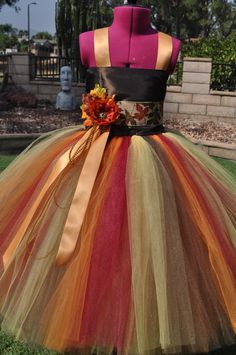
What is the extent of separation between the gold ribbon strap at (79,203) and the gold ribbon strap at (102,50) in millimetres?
420

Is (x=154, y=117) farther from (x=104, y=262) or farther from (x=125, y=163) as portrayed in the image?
(x=104, y=262)

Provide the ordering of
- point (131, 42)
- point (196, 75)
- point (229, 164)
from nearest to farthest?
point (131, 42), point (229, 164), point (196, 75)

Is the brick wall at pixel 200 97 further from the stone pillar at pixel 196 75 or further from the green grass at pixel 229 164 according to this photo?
the green grass at pixel 229 164

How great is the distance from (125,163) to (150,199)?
23 cm

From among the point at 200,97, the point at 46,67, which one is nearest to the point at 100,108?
the point at 200,97

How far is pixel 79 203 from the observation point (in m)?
1.94

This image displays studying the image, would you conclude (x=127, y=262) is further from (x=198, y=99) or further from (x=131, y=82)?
(x=198, y=99)

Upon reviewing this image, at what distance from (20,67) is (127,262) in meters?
8.52

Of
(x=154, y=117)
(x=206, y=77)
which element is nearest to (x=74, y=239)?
(x=154, y=117)

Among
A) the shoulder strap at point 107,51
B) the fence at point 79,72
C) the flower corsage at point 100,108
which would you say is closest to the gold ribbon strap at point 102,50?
the shoulder strap at point 107,51

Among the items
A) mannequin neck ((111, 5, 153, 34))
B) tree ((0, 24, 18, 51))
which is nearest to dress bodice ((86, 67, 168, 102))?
mannequin neck ((111, 5, 153, 34))

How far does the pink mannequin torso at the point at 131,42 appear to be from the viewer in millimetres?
2217

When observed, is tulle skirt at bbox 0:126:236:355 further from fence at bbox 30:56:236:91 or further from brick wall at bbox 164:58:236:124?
brick wall at bbox 164:58:236:124

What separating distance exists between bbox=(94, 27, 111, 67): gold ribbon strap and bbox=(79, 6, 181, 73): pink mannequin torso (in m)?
0.02
